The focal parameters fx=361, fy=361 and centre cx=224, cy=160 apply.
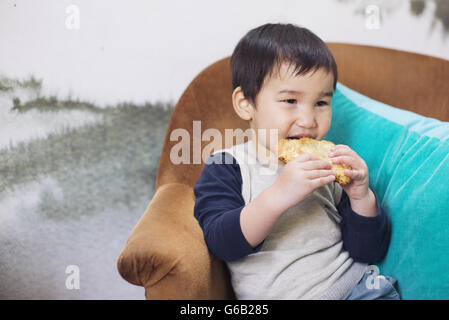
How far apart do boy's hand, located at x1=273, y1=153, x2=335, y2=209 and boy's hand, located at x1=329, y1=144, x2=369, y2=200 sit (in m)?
0.04

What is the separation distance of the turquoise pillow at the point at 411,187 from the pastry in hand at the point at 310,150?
5.4 inches

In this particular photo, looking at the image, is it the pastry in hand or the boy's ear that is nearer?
the pastry in hand

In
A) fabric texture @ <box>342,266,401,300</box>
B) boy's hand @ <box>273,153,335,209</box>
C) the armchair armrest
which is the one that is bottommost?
fabric texture @ <box>342,266,401,300</box>

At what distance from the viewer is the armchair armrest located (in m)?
0.73

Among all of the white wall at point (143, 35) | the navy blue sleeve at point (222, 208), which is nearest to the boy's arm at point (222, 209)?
the navy blue sleeve at point (222, 208)

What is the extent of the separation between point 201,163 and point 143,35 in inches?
20.0

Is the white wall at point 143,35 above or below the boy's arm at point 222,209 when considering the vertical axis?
above

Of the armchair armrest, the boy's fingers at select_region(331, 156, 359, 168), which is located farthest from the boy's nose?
the armchair armrest

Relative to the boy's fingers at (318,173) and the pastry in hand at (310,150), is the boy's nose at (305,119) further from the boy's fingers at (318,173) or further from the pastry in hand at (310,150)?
the boy's fingers at (318,173)

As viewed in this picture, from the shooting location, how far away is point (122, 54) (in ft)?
4.18

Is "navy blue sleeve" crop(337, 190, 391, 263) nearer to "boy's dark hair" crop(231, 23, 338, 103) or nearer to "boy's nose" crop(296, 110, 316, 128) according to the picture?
"boy's nose" crop(296, 110, 316, 128)

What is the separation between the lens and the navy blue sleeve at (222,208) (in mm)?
787
